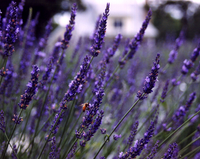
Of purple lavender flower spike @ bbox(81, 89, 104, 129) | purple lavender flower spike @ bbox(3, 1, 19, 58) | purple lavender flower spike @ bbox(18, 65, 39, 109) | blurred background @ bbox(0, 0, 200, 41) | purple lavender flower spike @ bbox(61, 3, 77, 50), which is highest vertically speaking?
blurred background @ bbox(0, 0, 200, 41)

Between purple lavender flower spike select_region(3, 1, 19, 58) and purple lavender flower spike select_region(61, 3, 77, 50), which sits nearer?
purple lavender flower spike select_region(3, 1, 19, 58)

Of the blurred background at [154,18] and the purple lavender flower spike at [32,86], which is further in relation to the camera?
the blurred background at [154,18]

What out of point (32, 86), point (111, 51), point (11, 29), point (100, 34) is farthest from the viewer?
point (111, 51)

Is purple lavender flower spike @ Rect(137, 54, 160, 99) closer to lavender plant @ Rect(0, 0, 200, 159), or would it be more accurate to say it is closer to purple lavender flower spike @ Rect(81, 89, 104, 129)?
lavender plant @ Rect(0, 0, 200, 159)

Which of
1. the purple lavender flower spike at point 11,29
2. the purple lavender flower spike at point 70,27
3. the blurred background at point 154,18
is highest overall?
the blurred background at point 154,18

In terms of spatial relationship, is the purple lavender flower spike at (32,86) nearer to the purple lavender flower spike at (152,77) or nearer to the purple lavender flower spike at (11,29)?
the purple lavender flower spike at (11,29)

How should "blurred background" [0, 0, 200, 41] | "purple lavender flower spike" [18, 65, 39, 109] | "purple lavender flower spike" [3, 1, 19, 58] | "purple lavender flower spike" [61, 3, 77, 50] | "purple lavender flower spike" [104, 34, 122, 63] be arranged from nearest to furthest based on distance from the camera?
"purple lavender flower spike" [18, 65, 39, 109]
"purple lavender flower spike" [3, 1, 19, 58]
"purple lavender flower spike" [61, 3, 77, 50]
"purple lavender flower spike" [104, 34, 122, 63]
"blurred background" [0, 0, 200, 41]

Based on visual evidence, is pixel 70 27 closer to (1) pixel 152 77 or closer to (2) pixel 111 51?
(2) pixel 111 51

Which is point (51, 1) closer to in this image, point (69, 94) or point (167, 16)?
point (69, 94)

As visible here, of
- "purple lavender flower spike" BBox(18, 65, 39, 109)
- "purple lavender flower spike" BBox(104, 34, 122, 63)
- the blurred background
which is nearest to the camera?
"purple lavender flower spike" BBox(18, 65, 39, 109)

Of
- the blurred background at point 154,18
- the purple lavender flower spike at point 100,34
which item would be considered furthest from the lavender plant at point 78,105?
the blurred background at point 154,18

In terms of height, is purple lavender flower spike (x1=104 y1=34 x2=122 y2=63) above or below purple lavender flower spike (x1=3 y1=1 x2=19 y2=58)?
above

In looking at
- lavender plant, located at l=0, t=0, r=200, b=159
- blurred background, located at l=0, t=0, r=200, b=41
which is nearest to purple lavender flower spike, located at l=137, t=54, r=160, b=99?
lavender plant, located at l=0, t=0, r=200, b=159

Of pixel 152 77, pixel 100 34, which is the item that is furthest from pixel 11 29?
pixel 152 77
